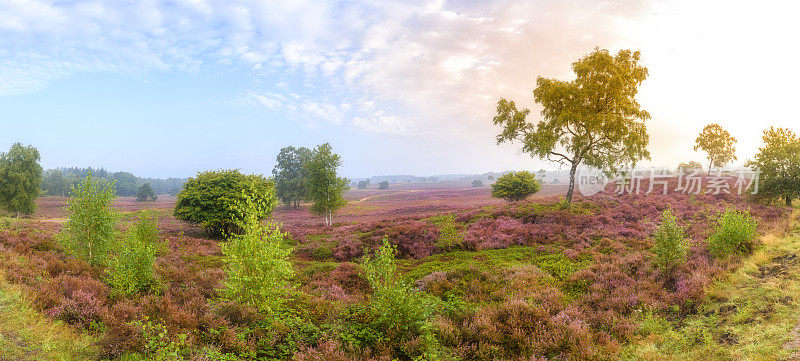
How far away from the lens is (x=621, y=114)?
82.5 feet

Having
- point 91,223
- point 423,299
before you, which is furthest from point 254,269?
point 91,223

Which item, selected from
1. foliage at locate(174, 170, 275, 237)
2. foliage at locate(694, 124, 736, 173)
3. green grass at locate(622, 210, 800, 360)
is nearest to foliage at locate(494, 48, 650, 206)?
green grass at locate(622, 210, 800, 360)

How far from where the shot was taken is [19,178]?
4025cm

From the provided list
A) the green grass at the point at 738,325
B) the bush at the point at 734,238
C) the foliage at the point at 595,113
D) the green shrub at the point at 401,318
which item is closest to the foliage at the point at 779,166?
the foliage at the point at 595,113

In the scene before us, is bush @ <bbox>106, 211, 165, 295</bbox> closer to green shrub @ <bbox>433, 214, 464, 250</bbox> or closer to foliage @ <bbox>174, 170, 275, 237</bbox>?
green shrub @ <bbox>433, 214, 464, 250</bbox>

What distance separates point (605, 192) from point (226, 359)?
42.9 metres

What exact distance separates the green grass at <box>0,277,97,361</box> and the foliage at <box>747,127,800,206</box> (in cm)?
3963

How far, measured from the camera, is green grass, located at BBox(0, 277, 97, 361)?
5625 mm

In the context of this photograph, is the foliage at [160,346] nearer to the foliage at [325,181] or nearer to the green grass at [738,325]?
the green grass at [738,325]

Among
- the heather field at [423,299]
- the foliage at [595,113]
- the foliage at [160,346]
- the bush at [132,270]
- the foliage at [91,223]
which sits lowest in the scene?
the heather field at [423,299]

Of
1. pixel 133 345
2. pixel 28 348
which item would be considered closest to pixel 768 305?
pixel 133 345

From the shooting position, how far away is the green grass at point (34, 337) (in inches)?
221

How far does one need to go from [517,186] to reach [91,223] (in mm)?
39420

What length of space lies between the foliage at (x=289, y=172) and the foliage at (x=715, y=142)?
2961 inches
